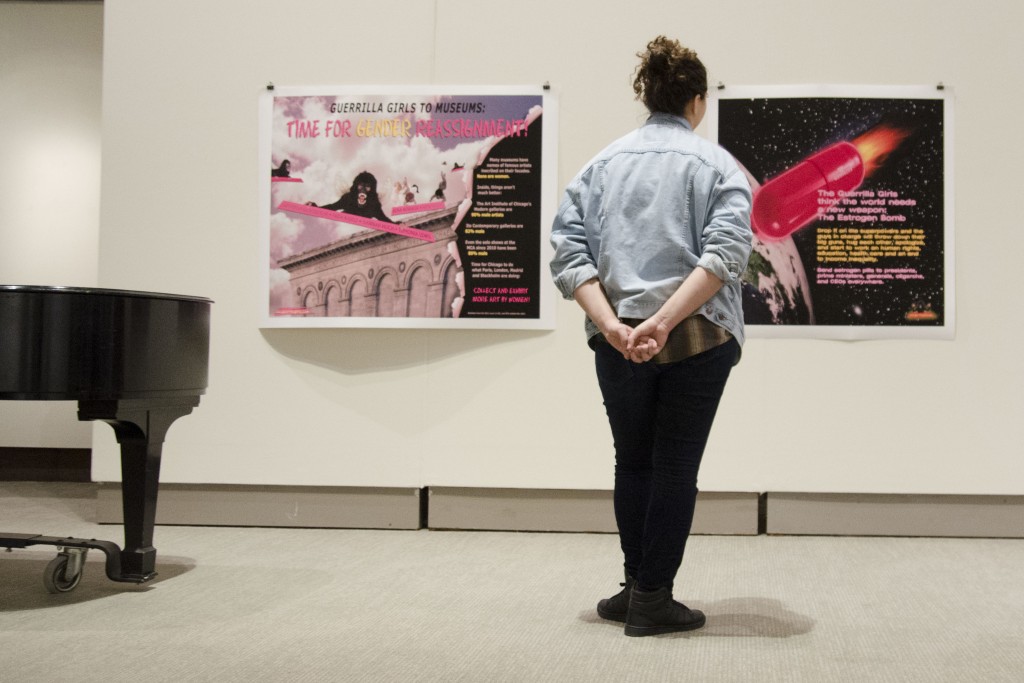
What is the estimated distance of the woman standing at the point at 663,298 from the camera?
2172mm

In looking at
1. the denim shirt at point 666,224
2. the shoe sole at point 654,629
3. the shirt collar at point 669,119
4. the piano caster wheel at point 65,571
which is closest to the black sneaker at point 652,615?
the shoe sole at point 654,629

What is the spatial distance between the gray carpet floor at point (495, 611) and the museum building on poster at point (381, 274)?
33.9 inches

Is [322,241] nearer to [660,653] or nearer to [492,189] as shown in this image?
[492,189]

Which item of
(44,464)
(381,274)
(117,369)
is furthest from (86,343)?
(44,464)

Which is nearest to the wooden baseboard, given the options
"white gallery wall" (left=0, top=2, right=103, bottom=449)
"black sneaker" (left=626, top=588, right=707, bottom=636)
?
"white gallery wall" (left=0, top=2, right=103, bottom=449)

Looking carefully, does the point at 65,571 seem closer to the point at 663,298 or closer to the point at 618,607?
the point at 618,607

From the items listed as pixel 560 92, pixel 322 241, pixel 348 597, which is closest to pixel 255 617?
pixel 348 597

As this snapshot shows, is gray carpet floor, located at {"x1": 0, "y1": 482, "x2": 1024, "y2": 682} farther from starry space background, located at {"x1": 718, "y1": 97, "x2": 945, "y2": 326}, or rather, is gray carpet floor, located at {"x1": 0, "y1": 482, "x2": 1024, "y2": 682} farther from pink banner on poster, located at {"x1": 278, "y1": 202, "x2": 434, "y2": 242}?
pink banner on poster, located at {"x1": 278, "y1": 202, "x2": 434, "y2": 242}

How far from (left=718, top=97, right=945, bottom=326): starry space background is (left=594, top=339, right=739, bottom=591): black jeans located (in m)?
1.60

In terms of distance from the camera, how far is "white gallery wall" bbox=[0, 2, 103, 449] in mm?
5223

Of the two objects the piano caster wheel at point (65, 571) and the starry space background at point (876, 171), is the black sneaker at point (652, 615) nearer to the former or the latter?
the piano caster wheel at point (65, 571)

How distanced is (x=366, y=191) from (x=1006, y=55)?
97.5 inches

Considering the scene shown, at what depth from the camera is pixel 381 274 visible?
3.72 meters

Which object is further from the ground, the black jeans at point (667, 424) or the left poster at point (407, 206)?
the left poster at point (407, 206)
